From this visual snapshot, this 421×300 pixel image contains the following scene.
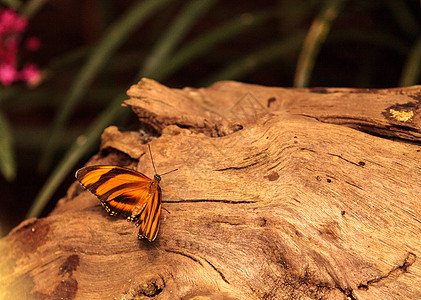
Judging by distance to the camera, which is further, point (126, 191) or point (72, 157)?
point (72, 157)

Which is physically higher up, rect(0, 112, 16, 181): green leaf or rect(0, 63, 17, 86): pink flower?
rect(0, 63, 17, 86): pink flower

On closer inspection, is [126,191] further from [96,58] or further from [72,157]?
[96,58]

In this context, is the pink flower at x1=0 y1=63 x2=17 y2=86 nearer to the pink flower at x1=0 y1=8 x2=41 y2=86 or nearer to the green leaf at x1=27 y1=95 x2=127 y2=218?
the pink flower at x1=0 y1=8 x2=41 y2=86

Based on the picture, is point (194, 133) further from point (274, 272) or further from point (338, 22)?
point (338, 22)

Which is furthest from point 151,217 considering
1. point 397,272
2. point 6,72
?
point 6,72

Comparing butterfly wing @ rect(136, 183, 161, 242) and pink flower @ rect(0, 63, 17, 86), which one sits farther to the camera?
pink flower @ rect(0, 63, 17, 86)

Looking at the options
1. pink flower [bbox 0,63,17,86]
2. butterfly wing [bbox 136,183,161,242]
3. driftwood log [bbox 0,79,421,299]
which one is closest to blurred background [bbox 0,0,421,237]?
pink flower [bbox 0,63,17,86]

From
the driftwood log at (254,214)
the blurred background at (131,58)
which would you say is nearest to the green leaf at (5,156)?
the blurred background at (131,58)

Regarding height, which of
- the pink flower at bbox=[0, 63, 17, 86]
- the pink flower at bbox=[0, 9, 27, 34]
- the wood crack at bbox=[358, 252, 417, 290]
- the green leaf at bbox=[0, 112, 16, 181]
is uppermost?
the pink flower at bbox=[0, 9, 27, 34]
